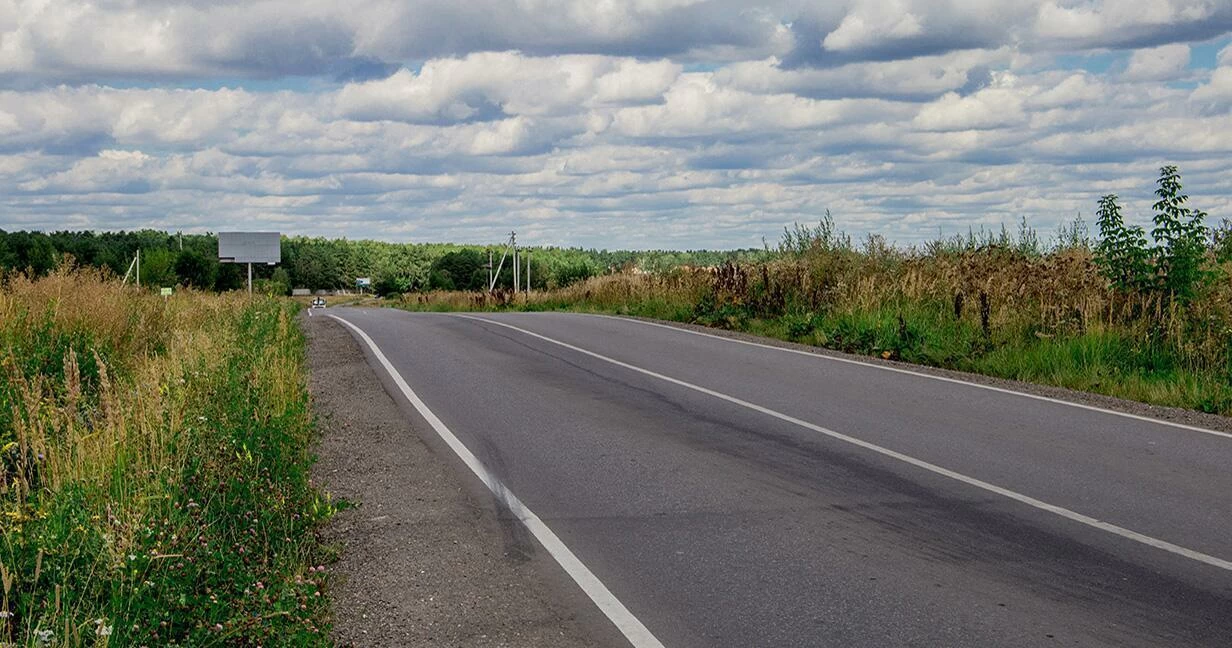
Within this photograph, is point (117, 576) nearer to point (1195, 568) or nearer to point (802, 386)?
point (1195, 568)

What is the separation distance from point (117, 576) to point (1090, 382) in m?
12.8

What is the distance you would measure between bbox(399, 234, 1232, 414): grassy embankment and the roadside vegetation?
0.08ft

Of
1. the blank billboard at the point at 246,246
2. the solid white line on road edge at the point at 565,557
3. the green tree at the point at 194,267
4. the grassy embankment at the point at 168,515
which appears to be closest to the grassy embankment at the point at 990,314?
the solid white line on road edge at the point at 565,557

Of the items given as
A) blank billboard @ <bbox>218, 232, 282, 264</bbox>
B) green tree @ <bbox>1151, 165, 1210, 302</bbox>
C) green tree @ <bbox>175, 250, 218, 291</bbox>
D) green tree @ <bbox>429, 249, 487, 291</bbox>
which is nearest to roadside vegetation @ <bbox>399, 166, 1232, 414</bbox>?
green tree @ <bbox>1151, 165, 1210, 302</bbox>

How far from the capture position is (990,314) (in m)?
19.4

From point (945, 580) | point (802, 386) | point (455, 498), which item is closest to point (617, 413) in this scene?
point (802, 386)

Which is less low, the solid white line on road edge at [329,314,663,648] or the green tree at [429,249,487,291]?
the solid white line on road edge at [329,314,663,648]

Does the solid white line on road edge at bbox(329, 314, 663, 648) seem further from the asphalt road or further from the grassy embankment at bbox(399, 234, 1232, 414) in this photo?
the grassy embankment at bbox(399, 234, 1232, 414)

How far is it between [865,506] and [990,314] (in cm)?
1208

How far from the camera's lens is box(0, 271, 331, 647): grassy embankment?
221 inches

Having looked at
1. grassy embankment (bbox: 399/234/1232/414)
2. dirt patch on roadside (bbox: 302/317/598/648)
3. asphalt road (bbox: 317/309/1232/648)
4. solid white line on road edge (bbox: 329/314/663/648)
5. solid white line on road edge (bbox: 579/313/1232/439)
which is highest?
grassy embankment (bbox: 399/234/1232/414)

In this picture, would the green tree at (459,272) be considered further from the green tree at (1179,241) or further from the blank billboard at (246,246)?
the green tree at (1179,241)

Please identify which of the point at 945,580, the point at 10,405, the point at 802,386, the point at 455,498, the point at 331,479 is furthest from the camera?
the point at 802,386

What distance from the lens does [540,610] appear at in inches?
242
